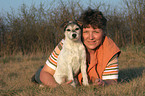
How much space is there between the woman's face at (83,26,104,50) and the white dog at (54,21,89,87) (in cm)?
15

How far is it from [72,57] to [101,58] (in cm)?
57

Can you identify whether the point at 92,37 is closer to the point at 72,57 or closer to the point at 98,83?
the point at 72,57

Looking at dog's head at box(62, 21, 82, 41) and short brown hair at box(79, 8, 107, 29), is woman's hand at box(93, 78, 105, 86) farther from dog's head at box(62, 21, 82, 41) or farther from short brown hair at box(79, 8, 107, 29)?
short brown hair at box(79, 8, 107, 29)

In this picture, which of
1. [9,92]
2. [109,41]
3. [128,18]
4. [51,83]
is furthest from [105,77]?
[128,18]

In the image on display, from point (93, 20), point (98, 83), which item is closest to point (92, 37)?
point (93, 20)

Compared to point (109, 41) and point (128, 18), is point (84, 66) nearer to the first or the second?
point (109, 41)

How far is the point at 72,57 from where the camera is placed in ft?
8.23

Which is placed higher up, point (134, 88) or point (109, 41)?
point (109, 41)

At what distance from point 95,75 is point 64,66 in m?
0.56

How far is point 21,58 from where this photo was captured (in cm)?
642

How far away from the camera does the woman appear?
265 centimetres

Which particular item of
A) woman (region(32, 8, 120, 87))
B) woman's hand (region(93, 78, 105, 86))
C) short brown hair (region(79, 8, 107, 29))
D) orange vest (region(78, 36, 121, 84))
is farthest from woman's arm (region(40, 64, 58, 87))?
short brown hair (region(79, 8, 107, 29))

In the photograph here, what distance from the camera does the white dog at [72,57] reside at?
8.21ft

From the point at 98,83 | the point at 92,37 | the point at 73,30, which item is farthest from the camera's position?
the point at 92,37
